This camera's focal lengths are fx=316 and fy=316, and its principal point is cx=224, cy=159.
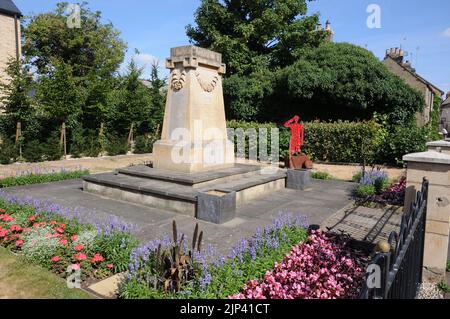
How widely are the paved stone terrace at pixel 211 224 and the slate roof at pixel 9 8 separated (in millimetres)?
19644

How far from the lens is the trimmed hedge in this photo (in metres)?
14.9

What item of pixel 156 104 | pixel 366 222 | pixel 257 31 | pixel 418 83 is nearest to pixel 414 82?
pixel 418 83

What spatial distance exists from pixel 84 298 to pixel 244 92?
66.0 feet

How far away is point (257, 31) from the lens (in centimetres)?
2427

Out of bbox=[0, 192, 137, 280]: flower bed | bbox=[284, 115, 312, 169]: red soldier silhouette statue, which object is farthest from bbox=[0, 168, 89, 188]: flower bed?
bbox=[284, 115, 312, 169]: red soldier silhouette statue

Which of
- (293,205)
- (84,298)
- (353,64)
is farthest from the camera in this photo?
(353,64)

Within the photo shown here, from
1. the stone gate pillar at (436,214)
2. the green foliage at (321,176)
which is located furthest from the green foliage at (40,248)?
the green foliage at (321,176)

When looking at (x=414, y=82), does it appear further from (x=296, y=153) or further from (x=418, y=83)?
(x=296, y=153)

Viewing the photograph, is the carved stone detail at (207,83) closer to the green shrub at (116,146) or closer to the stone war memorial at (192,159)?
the stone war memorial at (192,159)

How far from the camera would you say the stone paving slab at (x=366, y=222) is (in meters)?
6.02

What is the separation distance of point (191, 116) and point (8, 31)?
71.9 ft
